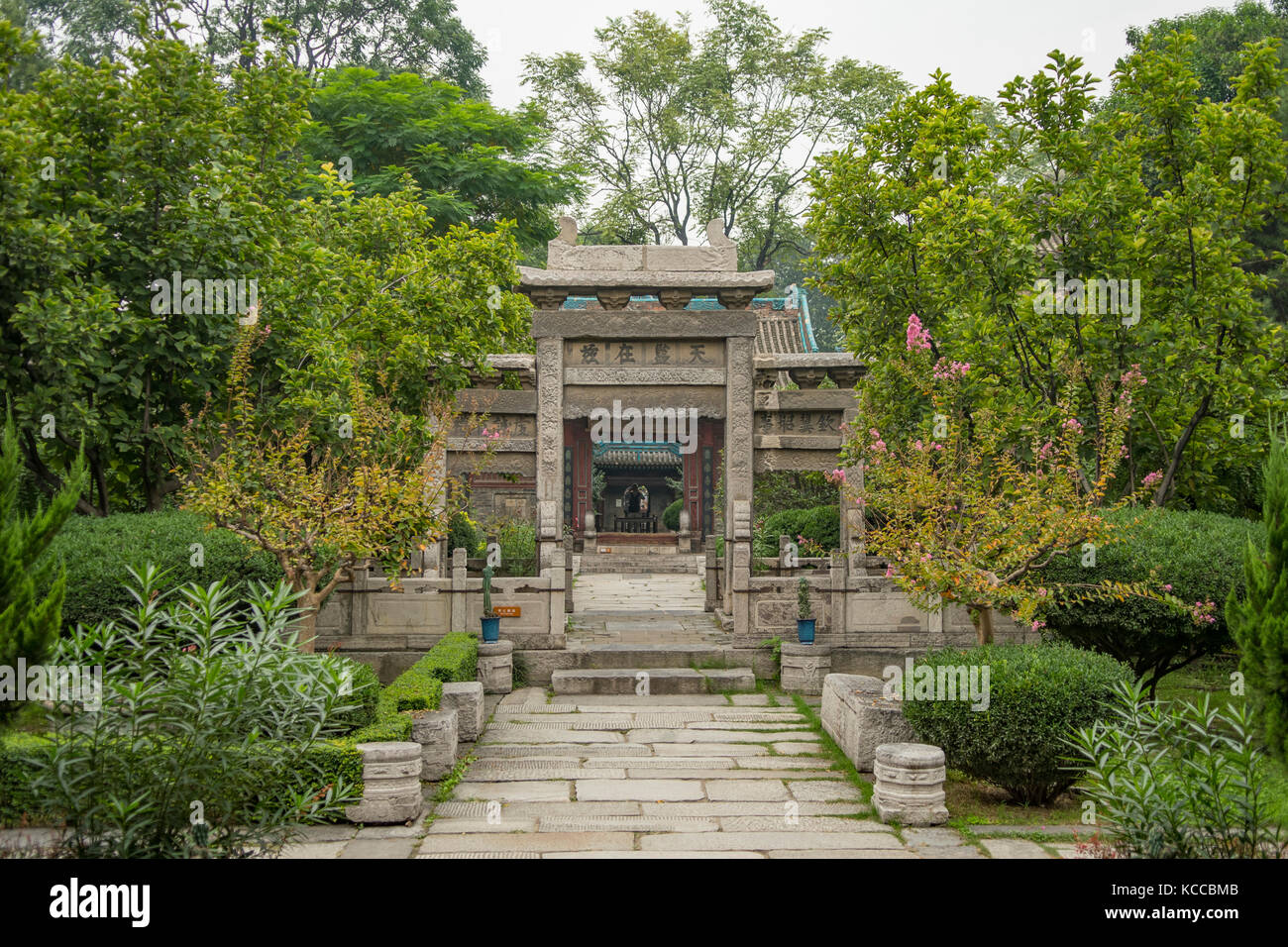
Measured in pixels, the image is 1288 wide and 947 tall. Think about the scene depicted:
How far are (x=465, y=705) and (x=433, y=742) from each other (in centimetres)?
118

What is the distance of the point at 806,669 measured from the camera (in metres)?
11.7

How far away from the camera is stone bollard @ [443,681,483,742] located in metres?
9.22

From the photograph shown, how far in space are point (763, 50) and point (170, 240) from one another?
2067cm

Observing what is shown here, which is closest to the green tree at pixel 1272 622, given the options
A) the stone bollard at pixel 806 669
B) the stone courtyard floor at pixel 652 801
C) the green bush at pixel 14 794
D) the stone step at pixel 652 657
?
the stone courtyard floor at pixel 652 801

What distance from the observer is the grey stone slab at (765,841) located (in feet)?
21.6

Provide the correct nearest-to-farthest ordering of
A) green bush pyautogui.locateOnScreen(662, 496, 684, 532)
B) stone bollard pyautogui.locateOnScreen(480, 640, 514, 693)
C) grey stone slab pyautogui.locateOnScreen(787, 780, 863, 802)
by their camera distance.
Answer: grey stone slab pyautogui.locateOnScreen(787, 780, 863, 802), stone bollard pyautogui.locateOnScreen(480, 640, 514, 693), green bush pyautogui.locateOnScreen(662, 496, 684, 532)

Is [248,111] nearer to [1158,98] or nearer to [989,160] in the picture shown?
[989,160]

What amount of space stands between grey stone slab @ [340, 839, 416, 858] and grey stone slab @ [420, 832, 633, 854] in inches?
3.9

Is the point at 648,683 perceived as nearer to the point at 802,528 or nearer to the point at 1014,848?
the point at 1014,848

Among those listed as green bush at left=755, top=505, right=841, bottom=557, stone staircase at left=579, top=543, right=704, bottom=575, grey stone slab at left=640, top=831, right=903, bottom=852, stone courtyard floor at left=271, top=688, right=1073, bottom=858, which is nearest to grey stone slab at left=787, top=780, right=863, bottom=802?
stone courtyard floor at left=271, top=688, right=1073, bottom=858

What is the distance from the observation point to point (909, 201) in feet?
41.3

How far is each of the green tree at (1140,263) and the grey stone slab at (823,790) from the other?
453cm

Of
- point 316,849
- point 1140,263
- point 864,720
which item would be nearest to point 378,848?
point 316,849

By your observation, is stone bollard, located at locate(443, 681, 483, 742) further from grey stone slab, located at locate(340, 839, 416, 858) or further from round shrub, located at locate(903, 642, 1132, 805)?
round shrub, located at locate(903, 642, 1132, 805)
